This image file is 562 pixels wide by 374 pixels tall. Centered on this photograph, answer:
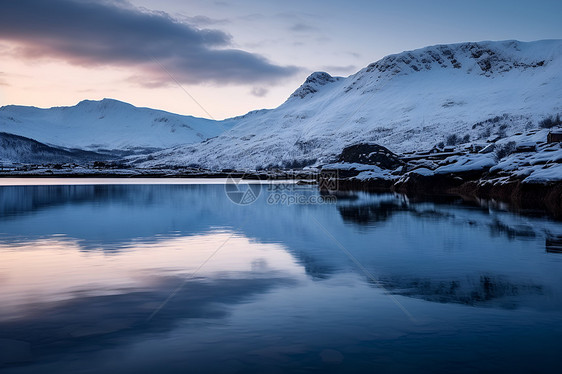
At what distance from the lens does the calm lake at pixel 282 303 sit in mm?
8172

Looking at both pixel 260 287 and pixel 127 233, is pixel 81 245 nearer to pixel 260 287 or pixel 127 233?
pixel 127 233

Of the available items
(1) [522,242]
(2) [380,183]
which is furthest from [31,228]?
(2) [380,183]

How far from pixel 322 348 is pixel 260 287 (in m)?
4.87

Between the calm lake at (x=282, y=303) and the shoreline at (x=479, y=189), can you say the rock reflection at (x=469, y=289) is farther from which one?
the shoreline at (x=479, y=189)

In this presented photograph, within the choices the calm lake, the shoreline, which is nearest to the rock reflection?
the calm lake

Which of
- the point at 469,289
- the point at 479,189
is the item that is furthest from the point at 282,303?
the point at 479,189

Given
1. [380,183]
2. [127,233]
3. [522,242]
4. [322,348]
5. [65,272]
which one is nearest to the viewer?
[322,348]

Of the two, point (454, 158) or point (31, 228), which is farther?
point (454, 158)

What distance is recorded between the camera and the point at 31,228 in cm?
2727

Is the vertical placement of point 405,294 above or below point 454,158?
below

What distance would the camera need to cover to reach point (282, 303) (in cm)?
1155

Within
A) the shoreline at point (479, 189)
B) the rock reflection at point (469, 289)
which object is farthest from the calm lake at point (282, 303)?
the shoreline at point (479, 189)

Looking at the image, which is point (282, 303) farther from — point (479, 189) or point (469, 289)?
point (479, 189)

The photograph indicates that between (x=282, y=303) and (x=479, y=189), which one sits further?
(x=479, y=189)
